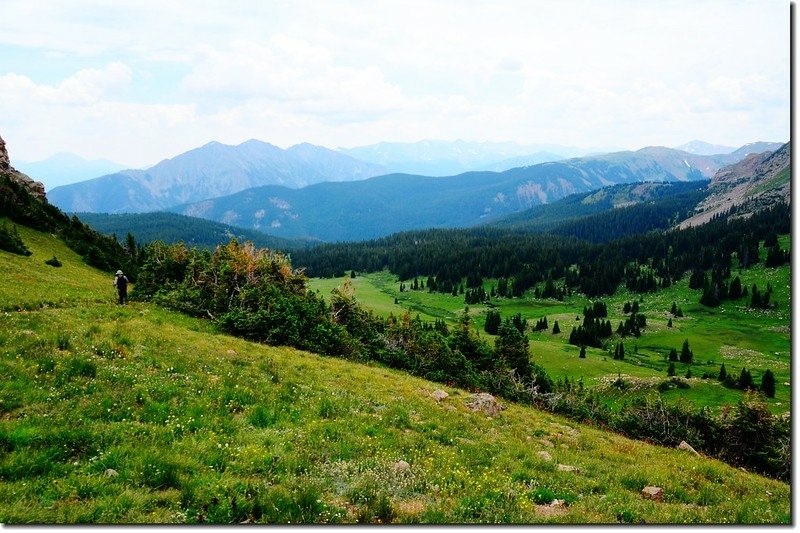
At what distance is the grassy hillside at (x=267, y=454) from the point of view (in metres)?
9.60

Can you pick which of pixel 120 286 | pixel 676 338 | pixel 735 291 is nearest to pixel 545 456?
pixel 120 286

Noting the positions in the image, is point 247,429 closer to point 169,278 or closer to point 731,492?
point 731,492

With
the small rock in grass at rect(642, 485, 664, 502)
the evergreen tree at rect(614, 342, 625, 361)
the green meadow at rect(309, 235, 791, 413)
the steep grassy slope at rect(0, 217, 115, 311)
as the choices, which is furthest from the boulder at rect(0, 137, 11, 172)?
the evergreen tree at rect(614, 342, 625, 361)

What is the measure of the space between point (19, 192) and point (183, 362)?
70391mm

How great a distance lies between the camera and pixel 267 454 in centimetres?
1220

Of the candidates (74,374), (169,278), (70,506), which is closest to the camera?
(70,506)

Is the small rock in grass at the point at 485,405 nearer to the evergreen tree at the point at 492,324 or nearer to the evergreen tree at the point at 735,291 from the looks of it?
the evergreen tree at the point at 492,324

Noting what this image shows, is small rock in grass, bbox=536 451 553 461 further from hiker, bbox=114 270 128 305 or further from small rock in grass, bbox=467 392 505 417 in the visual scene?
hiker, bbox=114 270 128 305

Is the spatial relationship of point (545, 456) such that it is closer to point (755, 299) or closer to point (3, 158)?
point (3, 158)

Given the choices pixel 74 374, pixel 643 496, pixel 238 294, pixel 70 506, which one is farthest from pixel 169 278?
pixel 643 496

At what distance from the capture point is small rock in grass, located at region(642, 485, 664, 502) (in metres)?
13.9

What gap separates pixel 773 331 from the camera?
450 ft

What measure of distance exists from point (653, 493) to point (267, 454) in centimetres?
1120

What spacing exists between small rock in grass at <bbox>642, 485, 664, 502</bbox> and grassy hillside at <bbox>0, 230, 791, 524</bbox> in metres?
0.26
